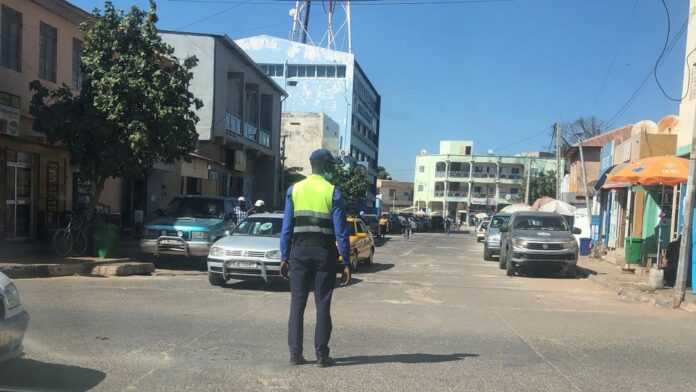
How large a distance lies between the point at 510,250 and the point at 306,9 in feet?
165

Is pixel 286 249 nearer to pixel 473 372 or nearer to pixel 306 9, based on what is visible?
pixel 473 372

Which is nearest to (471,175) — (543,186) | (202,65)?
(543,186)

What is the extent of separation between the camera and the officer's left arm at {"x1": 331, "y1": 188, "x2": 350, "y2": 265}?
5617 mm

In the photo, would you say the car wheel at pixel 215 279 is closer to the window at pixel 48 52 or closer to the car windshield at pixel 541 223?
the car windshield at pixel 541 223

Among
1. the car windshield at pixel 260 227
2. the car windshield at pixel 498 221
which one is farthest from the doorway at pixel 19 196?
the car windshield at pixel 498 221

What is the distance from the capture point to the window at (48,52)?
17.0 meters

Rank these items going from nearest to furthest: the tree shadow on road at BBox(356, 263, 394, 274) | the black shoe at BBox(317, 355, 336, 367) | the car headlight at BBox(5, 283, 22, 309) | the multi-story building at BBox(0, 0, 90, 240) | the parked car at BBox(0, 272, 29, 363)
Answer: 1. the parked car at BBox(0, 272, 29, 363)
2. the car headlight at BBox(5, 283, 22, 309)
3. the black shoe at BBox(317, 355, 336, 367)
4. the multi-story building at BBox(0, 0, 90, 240)
5. the tree shadow on road at BBox(356, 263, 394, 274)

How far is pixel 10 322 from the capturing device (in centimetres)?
490

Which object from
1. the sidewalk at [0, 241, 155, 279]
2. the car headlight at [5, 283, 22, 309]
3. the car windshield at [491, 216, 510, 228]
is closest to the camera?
the car headlight at [5, 283, 22, 309]

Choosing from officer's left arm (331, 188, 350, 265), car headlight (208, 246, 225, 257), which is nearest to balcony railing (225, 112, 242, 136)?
car headlight (208, 246, 225, 257)

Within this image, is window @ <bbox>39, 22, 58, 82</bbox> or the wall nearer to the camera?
window @ <bbox>39, 22, 58, 82</bbox>

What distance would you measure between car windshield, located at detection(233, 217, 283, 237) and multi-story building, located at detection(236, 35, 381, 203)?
153 feet

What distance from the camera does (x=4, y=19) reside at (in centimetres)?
1547

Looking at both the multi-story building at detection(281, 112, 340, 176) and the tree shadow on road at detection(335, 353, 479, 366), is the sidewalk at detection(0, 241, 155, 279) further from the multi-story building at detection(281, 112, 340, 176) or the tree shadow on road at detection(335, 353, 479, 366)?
the multi-story building at detection(281, 112, 340, 176)
